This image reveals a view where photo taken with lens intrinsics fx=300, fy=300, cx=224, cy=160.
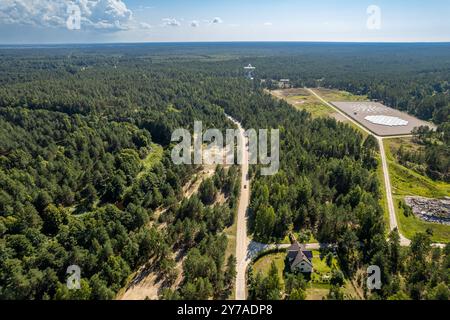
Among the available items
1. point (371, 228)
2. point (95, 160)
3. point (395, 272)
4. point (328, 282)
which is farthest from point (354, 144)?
point (95, 160)

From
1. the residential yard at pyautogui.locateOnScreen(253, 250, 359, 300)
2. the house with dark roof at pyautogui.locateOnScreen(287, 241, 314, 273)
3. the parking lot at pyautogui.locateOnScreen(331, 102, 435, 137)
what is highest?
the parking lot at pyautogui.locateOnScreen(331, 102, 435, 137)

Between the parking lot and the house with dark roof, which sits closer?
the house with dark roof

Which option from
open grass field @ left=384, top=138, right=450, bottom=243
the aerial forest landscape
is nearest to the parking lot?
the aerial forest landscape

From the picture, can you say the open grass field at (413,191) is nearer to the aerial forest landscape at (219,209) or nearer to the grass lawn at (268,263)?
the aerial forest landscape at (219,209)

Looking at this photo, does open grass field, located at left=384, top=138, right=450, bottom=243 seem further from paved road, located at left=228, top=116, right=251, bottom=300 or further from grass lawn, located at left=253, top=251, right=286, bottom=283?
paved road, located at left=228, top=116, right=251, bottom=300
